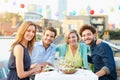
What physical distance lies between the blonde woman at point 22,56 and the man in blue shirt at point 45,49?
301 mm

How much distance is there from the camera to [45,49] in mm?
2691

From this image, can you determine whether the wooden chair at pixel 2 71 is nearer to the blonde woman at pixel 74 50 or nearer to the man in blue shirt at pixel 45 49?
the man in blue shirt at pixel 45 49

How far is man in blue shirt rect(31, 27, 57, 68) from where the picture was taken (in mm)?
2623

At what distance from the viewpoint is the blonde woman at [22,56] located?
7.02 ft

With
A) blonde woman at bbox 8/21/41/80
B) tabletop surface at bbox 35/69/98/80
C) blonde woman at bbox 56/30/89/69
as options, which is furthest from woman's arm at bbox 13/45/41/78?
blonde woman at bbox 56/30/89/69

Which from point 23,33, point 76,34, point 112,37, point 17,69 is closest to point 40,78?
point 17,69

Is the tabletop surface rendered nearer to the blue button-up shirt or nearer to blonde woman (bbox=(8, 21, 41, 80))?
blonde woman (bbox=(8, 21, 41, 80))

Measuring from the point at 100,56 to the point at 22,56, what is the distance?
823 millimetres

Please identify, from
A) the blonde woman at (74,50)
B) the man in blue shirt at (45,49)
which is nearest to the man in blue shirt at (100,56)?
the blonde woman at (74,50)

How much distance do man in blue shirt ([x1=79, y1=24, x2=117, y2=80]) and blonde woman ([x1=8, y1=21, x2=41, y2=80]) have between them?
579mm

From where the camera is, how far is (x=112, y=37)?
22.4 metres

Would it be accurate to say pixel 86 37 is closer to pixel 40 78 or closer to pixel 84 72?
pixel 84 72

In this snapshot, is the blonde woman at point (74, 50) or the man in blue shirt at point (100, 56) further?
the blonde woman at point (74, 50)

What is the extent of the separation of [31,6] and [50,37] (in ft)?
10.2
